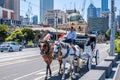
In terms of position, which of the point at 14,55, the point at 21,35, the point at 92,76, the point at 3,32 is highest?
the point at 3,32

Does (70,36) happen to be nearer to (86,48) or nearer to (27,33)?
(86,48)

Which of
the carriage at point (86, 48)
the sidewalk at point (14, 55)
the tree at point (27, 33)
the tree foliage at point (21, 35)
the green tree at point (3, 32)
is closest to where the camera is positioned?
the carriage at point (86, 48)

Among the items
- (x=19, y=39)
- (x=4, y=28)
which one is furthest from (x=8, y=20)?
(x=4, y=28)

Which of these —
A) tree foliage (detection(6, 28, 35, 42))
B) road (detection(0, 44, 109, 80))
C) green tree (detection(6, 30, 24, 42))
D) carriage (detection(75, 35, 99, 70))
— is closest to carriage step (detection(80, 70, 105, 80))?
road (detection(0, 44, 109, 80))

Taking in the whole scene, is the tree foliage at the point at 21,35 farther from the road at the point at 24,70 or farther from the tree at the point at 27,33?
the road at the point at 24,70

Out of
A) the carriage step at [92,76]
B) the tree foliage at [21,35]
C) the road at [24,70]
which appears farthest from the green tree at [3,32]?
the carriage step at [92,76]

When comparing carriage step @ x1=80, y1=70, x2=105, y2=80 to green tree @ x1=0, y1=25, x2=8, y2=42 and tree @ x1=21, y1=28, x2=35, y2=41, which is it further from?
tree @ x1=21, y1=28, x2=35, y2=41

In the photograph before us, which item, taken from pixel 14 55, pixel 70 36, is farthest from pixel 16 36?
pixel 70 36

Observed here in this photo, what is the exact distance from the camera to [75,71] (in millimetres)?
17812

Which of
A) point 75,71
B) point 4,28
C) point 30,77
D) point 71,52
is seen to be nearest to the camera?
point 71,52

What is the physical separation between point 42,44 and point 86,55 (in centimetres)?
565

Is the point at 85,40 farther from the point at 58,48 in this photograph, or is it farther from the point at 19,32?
the point at 19,32

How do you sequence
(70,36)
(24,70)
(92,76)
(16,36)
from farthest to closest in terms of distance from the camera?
(16,36)
(24,70)
(70,36)
(92,76)

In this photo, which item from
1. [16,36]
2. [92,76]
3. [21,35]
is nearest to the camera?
[92,76]
